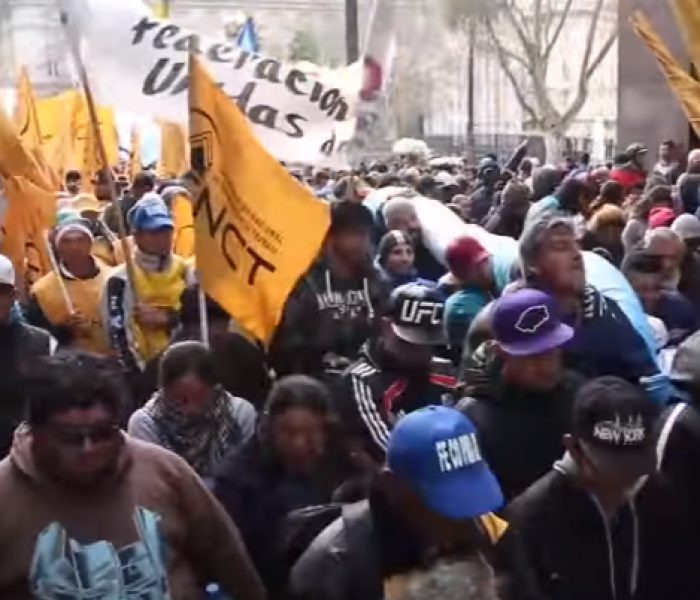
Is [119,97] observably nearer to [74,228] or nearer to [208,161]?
[74,228]

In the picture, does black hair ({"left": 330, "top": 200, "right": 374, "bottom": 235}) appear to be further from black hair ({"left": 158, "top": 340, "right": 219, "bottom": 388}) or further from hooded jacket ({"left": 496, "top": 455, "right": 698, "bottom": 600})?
hooded jacket ({"left": 496, "top": 455, "right": 698, "bottom": 600})

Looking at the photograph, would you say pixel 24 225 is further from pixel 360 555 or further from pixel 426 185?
pixel 360 555

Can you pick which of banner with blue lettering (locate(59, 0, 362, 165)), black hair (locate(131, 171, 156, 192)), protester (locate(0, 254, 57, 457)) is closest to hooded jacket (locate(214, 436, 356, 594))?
protester (locate(0, 254, 57, 457))

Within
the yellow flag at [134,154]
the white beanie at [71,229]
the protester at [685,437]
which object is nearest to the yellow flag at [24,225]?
the white beanie at [71,229]

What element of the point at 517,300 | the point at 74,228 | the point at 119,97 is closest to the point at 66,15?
the point at 119,97

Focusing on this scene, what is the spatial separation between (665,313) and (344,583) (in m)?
3.98

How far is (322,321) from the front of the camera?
22.5 feet

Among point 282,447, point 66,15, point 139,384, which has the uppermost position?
point 66,15

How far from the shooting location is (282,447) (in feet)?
15.9

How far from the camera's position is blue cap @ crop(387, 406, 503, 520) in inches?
131

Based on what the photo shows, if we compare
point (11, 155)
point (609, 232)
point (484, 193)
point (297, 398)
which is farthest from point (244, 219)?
point (484, 193)

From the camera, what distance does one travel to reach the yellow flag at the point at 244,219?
6402 millimetres

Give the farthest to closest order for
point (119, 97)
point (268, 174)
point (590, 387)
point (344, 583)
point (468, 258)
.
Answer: point (119, 97) < point (468, 258) < point (268, 174) < point (590, 387) < point (344, 583)

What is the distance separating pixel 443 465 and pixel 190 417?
2085 mm
